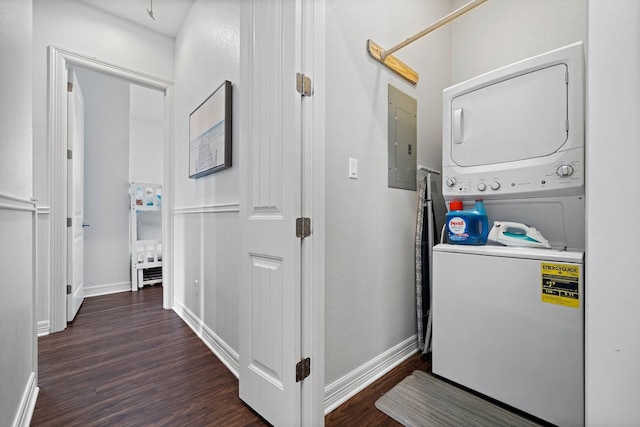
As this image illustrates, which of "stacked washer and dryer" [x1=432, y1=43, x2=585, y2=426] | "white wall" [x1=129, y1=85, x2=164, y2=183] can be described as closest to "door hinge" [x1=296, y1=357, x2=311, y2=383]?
"stacked washer and dryer" [x1=432, y1=43, x2=585, y2=426]

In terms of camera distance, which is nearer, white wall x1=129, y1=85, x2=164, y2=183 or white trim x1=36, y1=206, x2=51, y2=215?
white trim x1=36, y1=206, x2=51, y2=215

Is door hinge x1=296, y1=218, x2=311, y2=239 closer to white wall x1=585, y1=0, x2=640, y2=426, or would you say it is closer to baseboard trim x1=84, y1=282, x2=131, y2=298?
white wall x1=585, y1=0, x2=640, y2=426

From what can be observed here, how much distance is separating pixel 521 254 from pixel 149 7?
3520 mm

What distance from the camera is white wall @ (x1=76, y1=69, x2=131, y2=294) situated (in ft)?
10.9

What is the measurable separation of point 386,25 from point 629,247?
1.77 m

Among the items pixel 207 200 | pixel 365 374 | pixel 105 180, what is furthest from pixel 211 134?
pixel 105 180

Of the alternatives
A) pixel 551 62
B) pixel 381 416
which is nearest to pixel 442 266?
pixel 381 416

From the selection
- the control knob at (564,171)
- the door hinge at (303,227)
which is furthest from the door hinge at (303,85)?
the control knob at (564,171)

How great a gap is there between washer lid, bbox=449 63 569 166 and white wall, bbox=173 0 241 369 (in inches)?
55.8

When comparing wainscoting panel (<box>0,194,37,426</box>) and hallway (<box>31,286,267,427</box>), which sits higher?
wainscoting panel (<box>0,194,37,426</box>)

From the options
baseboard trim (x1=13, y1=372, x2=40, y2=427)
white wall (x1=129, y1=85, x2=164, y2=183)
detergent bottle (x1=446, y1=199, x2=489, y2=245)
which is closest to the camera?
baseboard trim (x1=13, y1=372, x2=40, y2=427)

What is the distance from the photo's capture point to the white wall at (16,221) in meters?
0.95

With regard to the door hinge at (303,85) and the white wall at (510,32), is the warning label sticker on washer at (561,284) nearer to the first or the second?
the door hinge at (303,85)

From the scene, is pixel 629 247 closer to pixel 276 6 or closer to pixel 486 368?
pixel 486 368
